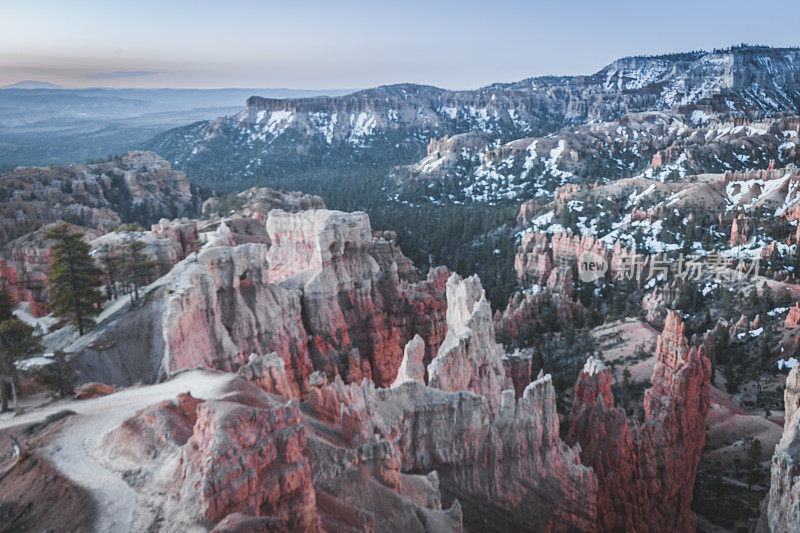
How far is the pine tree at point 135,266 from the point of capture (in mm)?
26922

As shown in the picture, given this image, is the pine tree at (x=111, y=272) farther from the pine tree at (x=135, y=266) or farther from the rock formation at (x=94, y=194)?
the rock formation at (x=94, y=194)

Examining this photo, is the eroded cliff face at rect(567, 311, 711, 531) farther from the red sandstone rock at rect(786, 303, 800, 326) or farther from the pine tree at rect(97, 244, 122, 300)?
the pine tree at rect(97, 244, 122, 300)

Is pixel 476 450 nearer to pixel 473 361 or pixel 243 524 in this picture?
pixel 473 361

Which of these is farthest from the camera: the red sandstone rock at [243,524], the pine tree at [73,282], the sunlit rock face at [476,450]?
the pine tree at [73,282]

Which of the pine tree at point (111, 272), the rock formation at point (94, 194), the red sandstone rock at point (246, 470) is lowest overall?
the rock formation at point (94, 194)

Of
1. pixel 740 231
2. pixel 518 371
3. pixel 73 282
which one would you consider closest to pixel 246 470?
pixel 518 371

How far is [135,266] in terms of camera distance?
27.1 metres

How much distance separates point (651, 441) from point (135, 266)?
26296 mm

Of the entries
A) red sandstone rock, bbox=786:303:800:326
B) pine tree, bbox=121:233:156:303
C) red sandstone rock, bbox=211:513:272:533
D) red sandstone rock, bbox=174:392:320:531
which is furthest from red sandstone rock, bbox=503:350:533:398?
red sandstone rock, bbox=786:303:800:326

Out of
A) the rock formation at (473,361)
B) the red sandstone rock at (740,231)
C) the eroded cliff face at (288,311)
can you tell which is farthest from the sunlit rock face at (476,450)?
the red sandstone rock at (740,231)

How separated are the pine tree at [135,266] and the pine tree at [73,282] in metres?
1.77

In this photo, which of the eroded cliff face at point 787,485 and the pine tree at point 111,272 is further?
the pine tree at point 111,272

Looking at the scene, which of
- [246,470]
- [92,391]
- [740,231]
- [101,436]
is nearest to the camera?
[246,470]

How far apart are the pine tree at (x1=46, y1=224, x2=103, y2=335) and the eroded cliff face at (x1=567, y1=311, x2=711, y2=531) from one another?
23.1 meters
